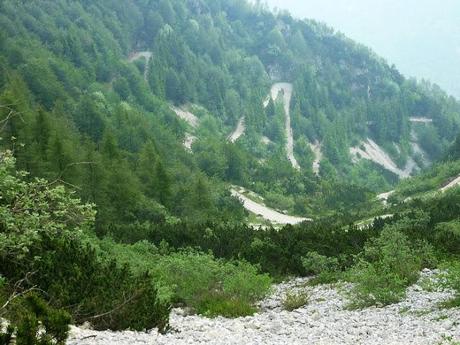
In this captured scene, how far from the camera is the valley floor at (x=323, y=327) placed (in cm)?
1363

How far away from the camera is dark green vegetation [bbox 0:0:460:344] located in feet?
49.4

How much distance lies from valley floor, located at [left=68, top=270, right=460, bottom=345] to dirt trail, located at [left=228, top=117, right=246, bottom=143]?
142 m

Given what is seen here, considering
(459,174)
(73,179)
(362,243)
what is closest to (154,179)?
(73,179)

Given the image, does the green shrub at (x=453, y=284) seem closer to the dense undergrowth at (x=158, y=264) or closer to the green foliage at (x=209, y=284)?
the dense undergrowth at (x=158, y=264)

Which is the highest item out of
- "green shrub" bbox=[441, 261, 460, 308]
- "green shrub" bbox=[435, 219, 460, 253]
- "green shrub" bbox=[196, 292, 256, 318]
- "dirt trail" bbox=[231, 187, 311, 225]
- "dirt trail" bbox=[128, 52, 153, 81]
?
"dirt trail" bbox=[128, 52, 153, 81]

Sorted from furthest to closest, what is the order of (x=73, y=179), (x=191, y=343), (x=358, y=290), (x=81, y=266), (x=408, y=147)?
(x=408, y=147) < (x=73, y=179) < (x=358, y=290) < (x=81, y=266) < (x=191, y=343)

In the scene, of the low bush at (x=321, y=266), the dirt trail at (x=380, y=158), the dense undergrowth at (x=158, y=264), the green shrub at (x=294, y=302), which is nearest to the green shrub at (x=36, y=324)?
the dense undergrowth at (x=158, y=264)

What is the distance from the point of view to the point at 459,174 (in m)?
94.4

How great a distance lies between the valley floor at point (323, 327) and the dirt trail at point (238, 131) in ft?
466

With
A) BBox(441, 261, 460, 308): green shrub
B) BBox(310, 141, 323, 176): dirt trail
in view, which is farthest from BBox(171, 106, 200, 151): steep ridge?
BBox(441, 261, 460, 308): green shrub

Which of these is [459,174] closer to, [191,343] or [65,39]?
[191,343]

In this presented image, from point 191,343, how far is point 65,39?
13855 cm

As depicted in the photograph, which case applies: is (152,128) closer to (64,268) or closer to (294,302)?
(294,302)

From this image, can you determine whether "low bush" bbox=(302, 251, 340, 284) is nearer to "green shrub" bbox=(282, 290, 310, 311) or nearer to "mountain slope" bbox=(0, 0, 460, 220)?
"green shrub" bbox=(282, 290, 310, 311)
